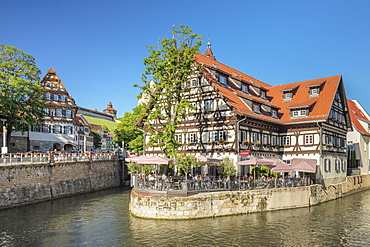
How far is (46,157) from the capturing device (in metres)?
34.5

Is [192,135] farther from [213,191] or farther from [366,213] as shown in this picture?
[366,213]

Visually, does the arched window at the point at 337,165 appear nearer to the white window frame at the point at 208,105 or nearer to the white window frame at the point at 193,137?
the white window frame at the point at 208,105

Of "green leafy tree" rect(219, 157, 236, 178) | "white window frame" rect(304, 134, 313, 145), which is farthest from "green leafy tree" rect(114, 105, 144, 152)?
"white window frame" rect(304, 134, 313, 145)

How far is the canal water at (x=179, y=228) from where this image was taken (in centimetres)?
Answer: 1914

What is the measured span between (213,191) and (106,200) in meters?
12.6

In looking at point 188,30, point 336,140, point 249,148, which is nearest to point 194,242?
point 249,148

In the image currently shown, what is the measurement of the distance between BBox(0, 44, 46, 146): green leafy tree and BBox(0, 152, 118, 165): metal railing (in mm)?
5738

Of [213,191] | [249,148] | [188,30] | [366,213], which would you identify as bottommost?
[366,213]

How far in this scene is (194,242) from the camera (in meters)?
18.7

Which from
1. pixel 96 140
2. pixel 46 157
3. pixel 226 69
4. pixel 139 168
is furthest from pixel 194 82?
pixel 96 140

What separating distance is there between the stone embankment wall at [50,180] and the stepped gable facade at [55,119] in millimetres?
12686

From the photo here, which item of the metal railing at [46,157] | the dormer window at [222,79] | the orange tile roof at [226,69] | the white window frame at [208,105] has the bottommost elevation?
the metal railing at [46,157]

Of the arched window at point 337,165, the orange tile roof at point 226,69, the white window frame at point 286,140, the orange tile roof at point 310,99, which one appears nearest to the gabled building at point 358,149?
the arched window at point 337,165

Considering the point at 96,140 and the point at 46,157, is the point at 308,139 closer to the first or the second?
the point at 46,157
